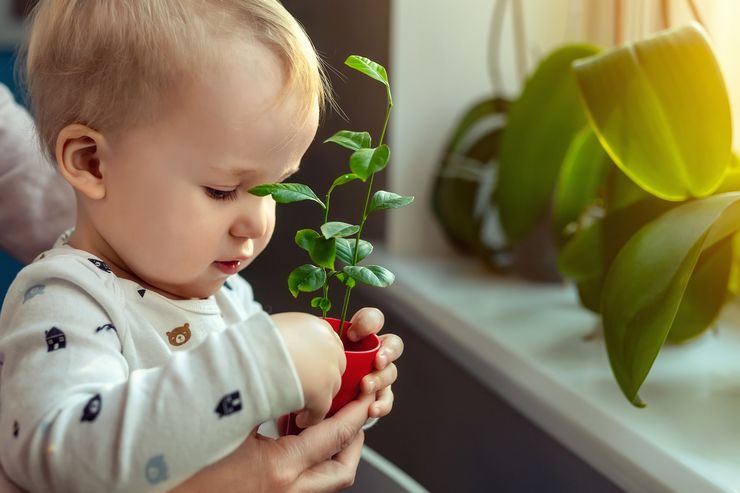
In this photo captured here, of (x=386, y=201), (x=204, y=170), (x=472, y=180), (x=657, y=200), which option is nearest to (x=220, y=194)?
(x=204, y=170)

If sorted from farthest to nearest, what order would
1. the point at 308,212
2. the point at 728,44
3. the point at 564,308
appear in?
the point at 308,212 → the point at 564,308 → the point at 728,44

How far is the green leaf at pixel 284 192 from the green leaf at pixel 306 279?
0.18 ft

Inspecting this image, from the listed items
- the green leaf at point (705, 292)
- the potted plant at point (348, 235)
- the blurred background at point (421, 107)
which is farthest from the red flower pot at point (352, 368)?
the blurred background at point (421, 107)

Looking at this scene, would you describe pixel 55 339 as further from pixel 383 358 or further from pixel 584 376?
pixel 584 376

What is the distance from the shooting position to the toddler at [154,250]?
57cm

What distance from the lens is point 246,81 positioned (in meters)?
0.66

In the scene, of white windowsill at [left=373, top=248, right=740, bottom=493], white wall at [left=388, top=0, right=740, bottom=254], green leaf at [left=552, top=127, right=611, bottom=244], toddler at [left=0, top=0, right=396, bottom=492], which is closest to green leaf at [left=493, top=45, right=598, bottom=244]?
green leaf at [left=552, top=127, right=611, bottom=244]

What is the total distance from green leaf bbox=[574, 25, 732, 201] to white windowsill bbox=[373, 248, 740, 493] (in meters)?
0.25

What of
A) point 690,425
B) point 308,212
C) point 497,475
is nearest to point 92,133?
point 690,425

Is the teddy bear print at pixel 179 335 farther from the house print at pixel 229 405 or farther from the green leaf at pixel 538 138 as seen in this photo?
the green leaf at pixel 538 138

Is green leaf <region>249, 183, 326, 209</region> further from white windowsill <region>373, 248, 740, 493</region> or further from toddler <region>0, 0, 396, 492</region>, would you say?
white windowsill <region>373, 248, 740, 493</region>

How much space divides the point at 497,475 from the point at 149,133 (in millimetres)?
793

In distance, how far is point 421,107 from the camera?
5.35 ft

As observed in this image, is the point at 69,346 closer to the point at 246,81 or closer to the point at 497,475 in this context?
the point at 246,81
